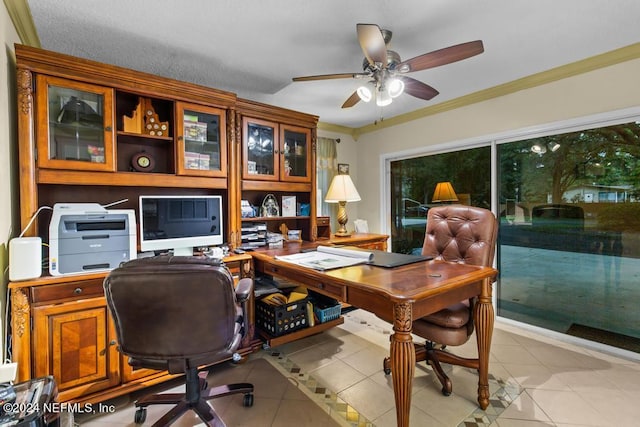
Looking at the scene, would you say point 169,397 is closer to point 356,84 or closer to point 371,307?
point 371,307

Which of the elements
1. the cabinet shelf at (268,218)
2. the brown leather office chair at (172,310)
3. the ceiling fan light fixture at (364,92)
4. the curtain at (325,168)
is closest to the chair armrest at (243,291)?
the brown leather office chair at (172,310)

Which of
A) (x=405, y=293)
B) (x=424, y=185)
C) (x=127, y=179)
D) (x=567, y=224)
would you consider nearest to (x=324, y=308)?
(x=405, y=293)

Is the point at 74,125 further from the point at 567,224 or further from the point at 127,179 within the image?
the point at 567,224

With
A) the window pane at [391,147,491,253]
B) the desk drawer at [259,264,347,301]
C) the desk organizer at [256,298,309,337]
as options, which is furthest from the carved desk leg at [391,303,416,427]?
the window pane at [391,147,491,253]

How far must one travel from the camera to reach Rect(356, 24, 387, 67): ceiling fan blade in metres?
1.52

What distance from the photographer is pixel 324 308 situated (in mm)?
2799

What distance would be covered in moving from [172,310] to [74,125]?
1499mm

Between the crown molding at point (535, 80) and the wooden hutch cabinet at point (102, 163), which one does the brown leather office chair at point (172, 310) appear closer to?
the wooden hutch cabinet at point (102, 163)

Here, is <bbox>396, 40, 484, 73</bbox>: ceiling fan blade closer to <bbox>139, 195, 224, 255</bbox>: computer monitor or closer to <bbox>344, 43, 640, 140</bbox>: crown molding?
<bbox>344, 43, 640, 140</bbox>: crown molding

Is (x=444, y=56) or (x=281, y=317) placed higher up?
(x=444, y=56)

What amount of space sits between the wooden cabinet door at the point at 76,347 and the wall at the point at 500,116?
10.5ft

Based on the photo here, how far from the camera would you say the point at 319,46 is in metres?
2.15

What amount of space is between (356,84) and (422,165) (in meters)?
1.46

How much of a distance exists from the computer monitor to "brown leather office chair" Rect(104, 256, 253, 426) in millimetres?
945
